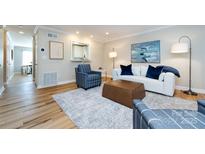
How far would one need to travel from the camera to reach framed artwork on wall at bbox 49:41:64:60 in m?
4.39

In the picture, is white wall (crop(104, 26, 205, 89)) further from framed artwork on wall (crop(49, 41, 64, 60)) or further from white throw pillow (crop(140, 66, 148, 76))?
framed artwork on wall (crop(49, 41, 64, 60))

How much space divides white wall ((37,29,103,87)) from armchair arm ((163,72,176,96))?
12.5 feet

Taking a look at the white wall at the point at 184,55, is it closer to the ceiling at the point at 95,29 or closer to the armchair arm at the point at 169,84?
the ceiling at the point at 95,29

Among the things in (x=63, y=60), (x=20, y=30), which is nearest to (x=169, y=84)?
(x=63, y=60)

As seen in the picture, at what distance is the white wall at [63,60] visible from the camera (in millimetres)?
4145

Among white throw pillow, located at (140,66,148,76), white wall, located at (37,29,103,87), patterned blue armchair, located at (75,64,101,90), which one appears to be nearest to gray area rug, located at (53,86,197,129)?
patterned blue armchair, located at (75,64,101,90)

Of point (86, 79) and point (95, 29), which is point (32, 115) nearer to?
point (86, 79)

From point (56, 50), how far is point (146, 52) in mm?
3683

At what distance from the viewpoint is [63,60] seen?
16.0 ft

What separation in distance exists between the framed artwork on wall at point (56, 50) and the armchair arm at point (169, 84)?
395 centimetres

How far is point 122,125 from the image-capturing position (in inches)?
67.1

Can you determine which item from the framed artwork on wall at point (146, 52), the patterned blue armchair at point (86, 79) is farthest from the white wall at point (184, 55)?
the patterned blue armchair at point (86, 79)

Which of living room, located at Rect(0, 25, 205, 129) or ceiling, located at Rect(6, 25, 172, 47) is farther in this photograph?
ceiling, located at Rect(6, 25, 172, 47)
